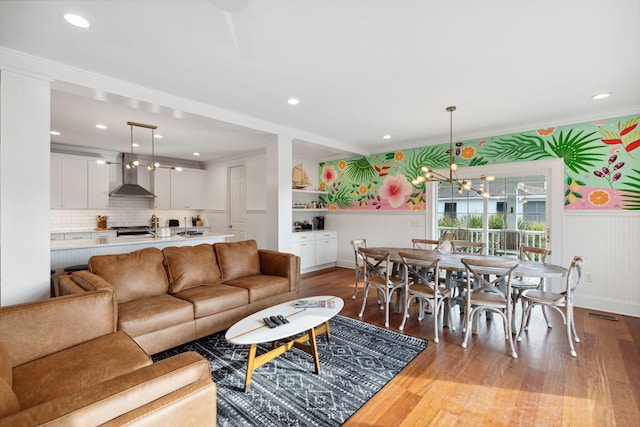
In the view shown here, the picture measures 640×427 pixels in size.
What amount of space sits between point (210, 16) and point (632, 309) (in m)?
5.61

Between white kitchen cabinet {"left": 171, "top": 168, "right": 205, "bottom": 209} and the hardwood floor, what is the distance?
19.4 feet

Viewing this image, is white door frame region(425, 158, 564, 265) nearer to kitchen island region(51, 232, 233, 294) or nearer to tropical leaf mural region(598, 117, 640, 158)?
tropical leaf mural region(598, 117, 640, 158)

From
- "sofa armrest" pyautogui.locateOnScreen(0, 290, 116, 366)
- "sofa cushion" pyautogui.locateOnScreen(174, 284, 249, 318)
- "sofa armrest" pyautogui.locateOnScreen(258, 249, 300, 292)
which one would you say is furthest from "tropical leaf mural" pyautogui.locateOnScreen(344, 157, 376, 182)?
"sofa armrest" pyautogui.locateOnScreen(0, 290, 116, 366)

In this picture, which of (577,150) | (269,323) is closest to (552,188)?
(577,150)

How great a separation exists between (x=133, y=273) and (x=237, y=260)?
45.6 inches

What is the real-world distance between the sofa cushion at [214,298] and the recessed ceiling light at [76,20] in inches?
92.6

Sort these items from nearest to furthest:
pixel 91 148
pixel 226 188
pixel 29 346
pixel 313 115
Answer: pixel 29 346 → pixel 313 115 → pixel 91 148 → pixel 226 188

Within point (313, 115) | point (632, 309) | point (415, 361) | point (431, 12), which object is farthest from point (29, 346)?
point (632, 309)

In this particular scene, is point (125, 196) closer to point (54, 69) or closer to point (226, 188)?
point (226, 188)

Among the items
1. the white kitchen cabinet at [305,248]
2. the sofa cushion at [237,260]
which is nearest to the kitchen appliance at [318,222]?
the white kitchen cabinet at [305,248]

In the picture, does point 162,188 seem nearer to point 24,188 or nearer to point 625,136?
point 24,188

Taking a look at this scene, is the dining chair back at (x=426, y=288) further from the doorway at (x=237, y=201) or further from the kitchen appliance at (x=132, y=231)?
the kitchen appliance at (x=132, y=231)

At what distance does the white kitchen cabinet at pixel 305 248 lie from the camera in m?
5.94

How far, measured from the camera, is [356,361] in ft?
8.52
